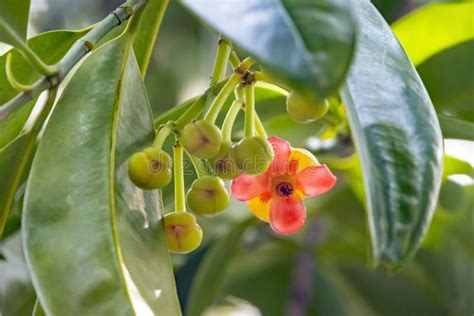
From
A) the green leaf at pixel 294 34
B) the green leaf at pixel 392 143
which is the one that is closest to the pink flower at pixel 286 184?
the green leaf at pixel 392 143

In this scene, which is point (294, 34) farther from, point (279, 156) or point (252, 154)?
point (279, 156)

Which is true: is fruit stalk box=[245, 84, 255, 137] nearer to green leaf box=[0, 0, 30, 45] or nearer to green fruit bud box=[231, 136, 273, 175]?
green fruit bud box=[231, 136, 273, 175]

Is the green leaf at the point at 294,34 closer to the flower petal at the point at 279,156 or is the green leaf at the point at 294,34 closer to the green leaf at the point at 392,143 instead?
the green leaf at the point at 392,143

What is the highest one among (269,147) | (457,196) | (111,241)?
(111,241)

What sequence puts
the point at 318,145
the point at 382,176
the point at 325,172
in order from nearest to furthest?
the point at 382,176, the point at 325,172, the point at 318,145

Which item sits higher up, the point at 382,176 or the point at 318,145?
the point at 382,176

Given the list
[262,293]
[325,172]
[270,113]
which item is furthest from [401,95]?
[262,293]

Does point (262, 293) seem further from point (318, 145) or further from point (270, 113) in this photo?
point (270, 113)
